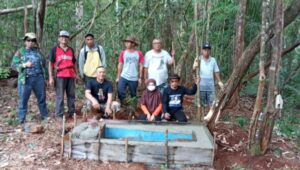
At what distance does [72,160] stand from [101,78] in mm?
2021

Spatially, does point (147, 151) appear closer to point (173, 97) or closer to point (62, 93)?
point (173, 97)

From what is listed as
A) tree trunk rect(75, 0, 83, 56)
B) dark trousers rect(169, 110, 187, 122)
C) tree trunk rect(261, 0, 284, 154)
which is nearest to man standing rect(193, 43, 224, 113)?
dark trousers rect(169, 110, 187, 122)

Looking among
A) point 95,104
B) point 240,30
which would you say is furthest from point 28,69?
point 240,30

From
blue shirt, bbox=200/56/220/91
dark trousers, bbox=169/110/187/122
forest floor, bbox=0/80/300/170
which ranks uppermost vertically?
blue shirt, bbox=200/56/220/91

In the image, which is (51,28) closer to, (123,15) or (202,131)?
(123,15)

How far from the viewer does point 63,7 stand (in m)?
11.1

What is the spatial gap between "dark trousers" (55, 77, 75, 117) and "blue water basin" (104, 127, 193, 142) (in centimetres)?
140

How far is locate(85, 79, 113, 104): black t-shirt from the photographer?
291 inches

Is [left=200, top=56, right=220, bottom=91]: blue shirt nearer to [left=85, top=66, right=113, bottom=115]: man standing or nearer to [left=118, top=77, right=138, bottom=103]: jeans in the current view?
[left=118, top=77, right=138, bottom=103]: jeans

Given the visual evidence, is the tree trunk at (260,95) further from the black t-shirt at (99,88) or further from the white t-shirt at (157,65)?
the black t-shirt at (99,88)

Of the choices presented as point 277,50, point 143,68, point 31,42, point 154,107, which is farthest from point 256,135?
point 31,42

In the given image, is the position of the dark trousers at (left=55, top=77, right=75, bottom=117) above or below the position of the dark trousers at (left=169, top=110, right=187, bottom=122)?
above

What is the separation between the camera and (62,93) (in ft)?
24.2

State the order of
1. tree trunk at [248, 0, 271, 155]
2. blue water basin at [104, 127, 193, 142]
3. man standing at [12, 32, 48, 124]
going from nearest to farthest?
tree trunk at [248, 0, 271, 155], blue water basin at [104, 127, 193, 142], man standing at [12, 32, 48, 124]
